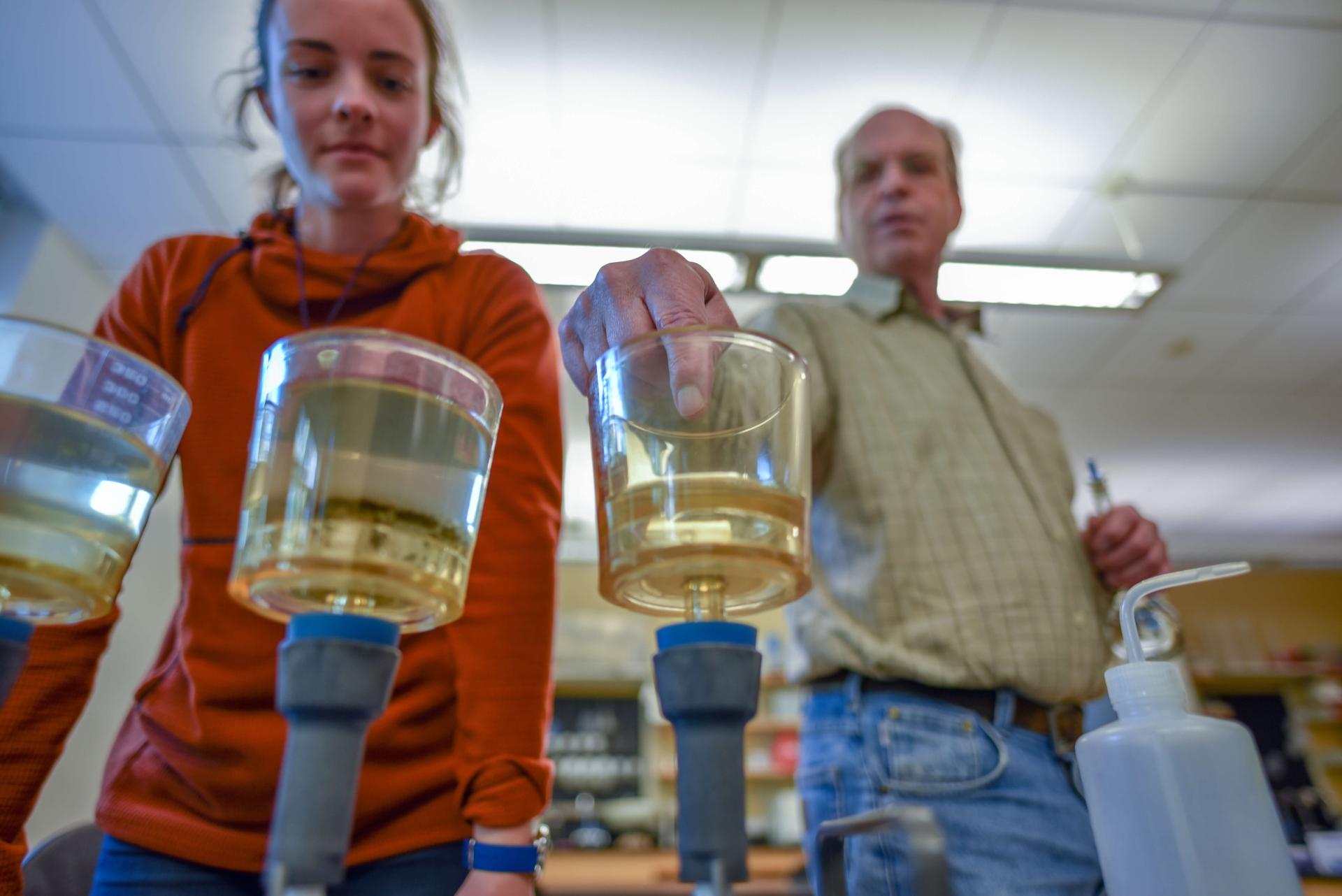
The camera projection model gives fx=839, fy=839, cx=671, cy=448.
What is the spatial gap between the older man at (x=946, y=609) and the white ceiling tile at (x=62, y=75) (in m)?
1.99

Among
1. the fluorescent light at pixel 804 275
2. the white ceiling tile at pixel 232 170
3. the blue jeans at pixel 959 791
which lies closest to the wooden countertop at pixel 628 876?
the blue jeans at pixel 959 791

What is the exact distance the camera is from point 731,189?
247 centimetres

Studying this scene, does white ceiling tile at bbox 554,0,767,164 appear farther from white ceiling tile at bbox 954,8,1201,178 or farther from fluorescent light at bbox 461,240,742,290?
white ceiling tile at bbox 954,8,1201,178

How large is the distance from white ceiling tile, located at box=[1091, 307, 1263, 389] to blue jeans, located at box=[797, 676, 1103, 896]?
288 centimetres

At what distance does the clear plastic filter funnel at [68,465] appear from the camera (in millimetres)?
299

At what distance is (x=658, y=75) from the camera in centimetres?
210

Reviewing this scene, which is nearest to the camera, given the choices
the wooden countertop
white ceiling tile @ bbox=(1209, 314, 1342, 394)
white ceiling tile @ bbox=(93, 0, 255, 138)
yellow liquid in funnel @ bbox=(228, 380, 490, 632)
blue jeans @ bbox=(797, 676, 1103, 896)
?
yellow liquid in funnel @ bbox=(228, 380, 490, 632)

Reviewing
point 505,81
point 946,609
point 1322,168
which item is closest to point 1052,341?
point 1322,168

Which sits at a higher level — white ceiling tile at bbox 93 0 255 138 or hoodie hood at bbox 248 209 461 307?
white ceiling tile at bbox 93 0 255 138

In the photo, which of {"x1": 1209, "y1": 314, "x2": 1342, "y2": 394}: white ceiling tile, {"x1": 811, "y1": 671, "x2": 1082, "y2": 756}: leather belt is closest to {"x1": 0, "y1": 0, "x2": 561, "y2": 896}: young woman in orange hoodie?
{"x1": 811, "y1": 671, "x2": 1082, "y2": 756}: leather belt

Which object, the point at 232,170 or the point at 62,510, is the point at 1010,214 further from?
the point at 62,510

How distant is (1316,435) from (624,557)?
12.0 feet

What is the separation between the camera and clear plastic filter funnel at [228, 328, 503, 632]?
281 mm

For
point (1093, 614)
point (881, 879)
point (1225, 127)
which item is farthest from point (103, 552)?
point (1225, 127)
